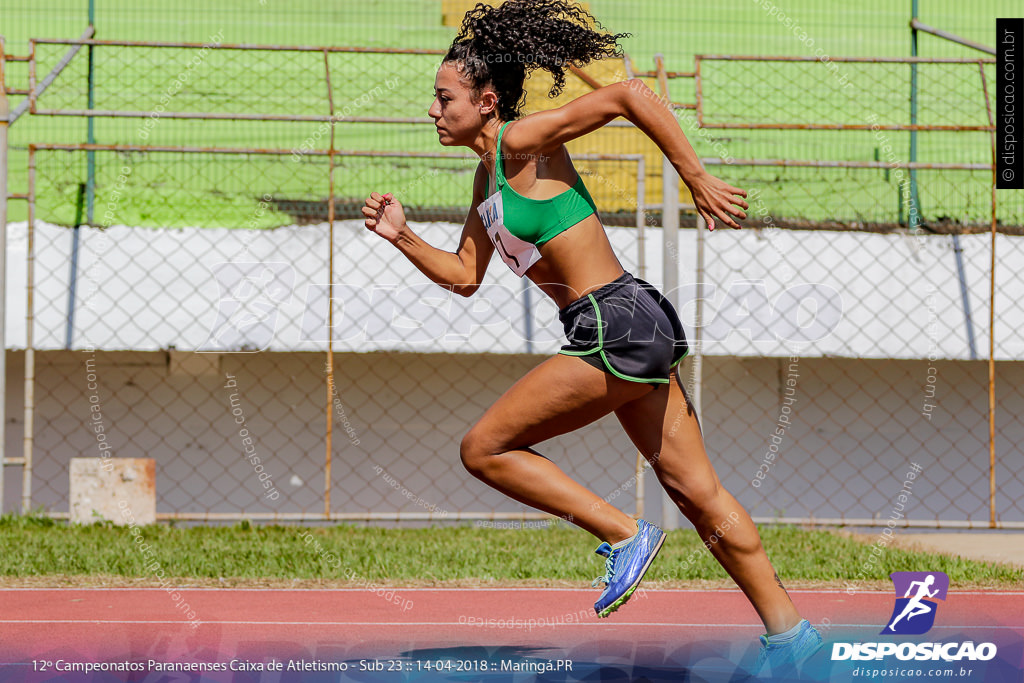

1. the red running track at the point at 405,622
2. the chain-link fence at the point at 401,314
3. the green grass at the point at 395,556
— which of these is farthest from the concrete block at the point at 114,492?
the red running track at the point at 405,622

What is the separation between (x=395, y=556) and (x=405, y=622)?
1.43 m

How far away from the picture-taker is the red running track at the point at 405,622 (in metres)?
3.84

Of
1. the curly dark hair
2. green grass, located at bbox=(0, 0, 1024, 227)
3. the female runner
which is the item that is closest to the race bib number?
the female runner

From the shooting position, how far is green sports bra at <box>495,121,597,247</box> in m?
3.26

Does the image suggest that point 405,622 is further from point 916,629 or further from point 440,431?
point 440,431

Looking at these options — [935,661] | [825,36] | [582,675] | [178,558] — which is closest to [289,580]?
[178,558]

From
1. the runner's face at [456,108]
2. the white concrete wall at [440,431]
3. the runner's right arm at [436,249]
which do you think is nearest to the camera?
the runner's face at [456,108]

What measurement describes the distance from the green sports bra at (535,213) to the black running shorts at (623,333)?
219 millimetres

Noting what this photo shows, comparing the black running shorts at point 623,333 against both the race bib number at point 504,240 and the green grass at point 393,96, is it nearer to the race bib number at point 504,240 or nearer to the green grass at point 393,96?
the race bib number at point 504,240

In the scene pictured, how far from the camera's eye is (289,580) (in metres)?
5.30

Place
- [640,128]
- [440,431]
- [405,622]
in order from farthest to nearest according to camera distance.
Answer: [440,431]
[405,622]
[640,128]

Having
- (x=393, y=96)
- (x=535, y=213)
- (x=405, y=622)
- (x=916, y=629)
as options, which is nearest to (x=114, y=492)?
(x=405, y=622)

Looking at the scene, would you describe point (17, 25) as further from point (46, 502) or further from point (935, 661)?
point (935, 661)

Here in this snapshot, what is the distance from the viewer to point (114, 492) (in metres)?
6.86
